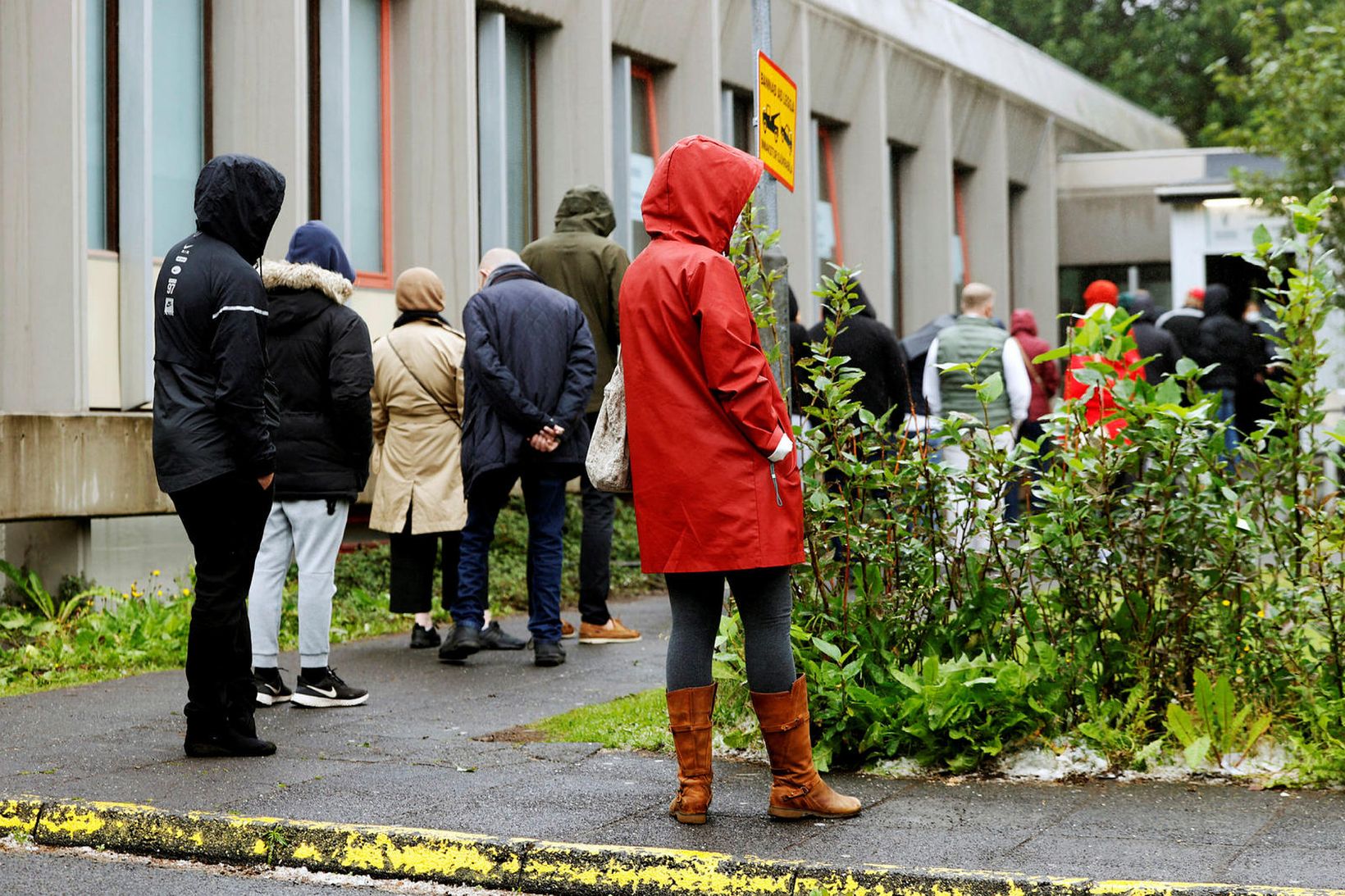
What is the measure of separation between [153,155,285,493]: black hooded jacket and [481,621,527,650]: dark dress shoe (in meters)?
2.83

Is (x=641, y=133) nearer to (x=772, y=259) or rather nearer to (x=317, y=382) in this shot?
(x=317, y=382)

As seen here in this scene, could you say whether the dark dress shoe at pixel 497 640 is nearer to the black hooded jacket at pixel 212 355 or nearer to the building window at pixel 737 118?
the black hooded jacket at pixel 212 355

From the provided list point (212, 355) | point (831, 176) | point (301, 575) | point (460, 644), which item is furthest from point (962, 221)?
point (212, 355)

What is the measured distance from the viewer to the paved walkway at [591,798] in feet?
14.9

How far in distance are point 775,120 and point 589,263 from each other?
246 centimetres

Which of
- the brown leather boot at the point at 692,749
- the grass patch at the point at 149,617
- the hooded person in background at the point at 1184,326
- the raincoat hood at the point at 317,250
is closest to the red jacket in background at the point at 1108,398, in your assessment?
the brown leather boot at the point at 692,749

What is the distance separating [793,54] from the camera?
63.5 ft

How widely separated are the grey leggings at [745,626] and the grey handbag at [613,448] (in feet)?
1.17

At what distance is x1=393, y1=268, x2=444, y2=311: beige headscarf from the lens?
8656 millimetres

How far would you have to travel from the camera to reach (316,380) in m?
7.07

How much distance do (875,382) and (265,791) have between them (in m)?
5.63

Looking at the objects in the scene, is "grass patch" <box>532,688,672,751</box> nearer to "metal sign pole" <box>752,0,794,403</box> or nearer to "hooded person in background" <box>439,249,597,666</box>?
"hooded person in background" <box>439,249,597,666</box>

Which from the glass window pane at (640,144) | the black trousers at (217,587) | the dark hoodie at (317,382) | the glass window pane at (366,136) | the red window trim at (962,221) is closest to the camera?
the black trousers at (217,587)

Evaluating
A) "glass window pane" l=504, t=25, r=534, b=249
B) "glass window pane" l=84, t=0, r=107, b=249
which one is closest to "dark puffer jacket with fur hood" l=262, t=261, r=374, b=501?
"glass window pane" l=84, t=0, r=107, b=249
